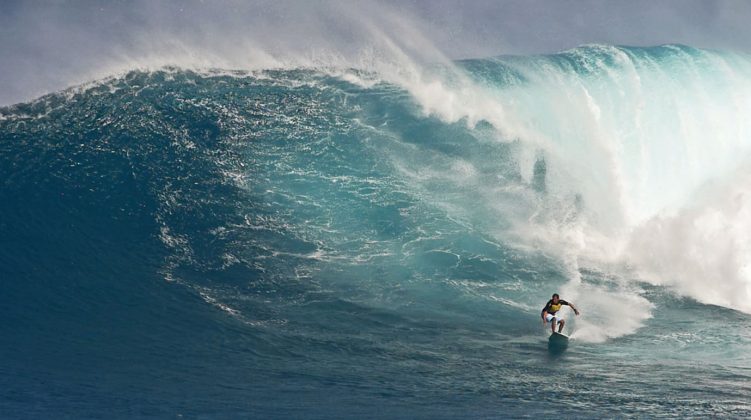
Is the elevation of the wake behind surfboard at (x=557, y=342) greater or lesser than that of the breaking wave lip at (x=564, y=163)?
lesser

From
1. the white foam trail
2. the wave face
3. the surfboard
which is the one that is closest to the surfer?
the surfboard

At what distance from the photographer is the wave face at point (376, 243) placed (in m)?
10.9

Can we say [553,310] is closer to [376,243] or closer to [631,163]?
[376,243]

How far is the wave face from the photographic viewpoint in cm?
1091

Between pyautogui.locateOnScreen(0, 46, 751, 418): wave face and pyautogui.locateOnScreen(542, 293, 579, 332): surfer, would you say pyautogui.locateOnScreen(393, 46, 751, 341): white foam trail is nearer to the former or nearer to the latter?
pyautogui.locateOnScreen(0, 46, 751, 418): wave face

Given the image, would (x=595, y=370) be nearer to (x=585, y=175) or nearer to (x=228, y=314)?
(x=228, y=314)

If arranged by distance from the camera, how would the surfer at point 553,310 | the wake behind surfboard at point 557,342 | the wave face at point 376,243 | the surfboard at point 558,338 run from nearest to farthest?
the wave face at point 376,243
the wake behind surfboard at point 557,342
the surfboard at point 558,338
the surfer at point 553,310

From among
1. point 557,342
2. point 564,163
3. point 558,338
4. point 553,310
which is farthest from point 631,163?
point 557,342

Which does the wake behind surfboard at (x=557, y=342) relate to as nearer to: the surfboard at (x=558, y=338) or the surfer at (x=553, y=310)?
the surfboard at (x=558, y=338)

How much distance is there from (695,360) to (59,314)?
38.7ft

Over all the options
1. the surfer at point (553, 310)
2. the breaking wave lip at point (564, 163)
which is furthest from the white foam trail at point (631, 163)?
the surfer at point (553, 310)

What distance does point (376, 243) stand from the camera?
717 inches

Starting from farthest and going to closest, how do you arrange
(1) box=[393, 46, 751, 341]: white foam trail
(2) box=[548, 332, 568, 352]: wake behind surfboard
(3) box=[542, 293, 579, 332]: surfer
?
(1) box=[393, 46, 751, 341]: white foam trail < (3) box=[542, 293, 579, 332]: surfer < (2) box=[548, 332, 568, 352]: wake behind surfboard

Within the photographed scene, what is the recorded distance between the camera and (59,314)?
13586mm
